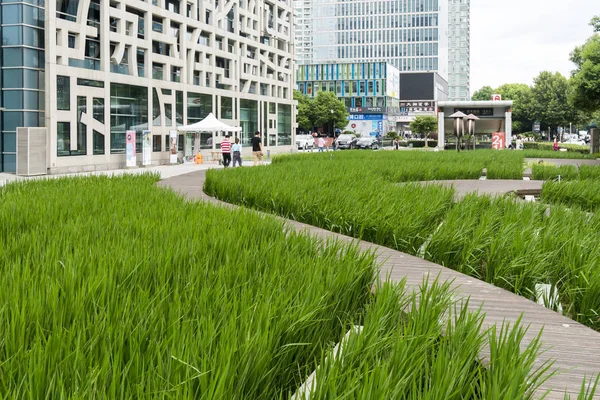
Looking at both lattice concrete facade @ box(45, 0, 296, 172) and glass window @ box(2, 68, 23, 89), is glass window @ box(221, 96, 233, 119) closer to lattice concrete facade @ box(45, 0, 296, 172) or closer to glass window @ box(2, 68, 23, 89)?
lattice concrete facade @ box(45, 0, 296, 172)

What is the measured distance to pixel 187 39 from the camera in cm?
4181

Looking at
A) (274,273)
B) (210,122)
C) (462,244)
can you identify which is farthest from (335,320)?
(210,122)

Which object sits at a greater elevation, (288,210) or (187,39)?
(187,39)

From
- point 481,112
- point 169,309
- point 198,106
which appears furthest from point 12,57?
point 169,309

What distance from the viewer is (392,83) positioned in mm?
116562

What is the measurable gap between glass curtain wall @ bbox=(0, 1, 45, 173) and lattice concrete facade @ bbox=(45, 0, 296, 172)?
65 cm

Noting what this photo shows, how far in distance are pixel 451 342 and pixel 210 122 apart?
35.4 meters

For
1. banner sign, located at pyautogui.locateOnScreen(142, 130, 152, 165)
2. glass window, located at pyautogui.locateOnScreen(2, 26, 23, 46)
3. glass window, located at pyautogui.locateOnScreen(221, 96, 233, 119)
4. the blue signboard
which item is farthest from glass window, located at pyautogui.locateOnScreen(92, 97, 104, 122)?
the blue signboard

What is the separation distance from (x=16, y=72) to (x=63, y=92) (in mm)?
2066

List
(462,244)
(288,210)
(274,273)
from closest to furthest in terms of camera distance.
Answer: (274,273), (462,244), (288,210)

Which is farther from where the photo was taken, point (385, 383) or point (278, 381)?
point (278, 381)

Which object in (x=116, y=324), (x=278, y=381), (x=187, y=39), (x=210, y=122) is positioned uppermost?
(x=187, y=39)

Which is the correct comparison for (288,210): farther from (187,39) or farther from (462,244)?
(187,39)

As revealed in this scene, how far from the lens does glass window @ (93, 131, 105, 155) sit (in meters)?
30.8
